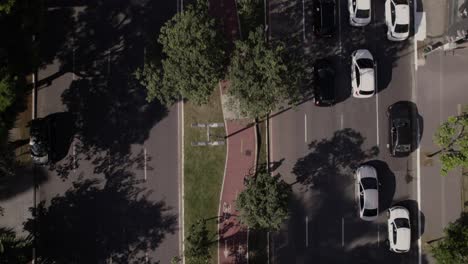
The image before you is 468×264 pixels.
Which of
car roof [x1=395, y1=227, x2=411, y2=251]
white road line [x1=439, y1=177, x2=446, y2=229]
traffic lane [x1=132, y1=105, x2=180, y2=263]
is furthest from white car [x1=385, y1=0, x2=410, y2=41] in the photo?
traffic lane [x1=132, y1=105, x2=180, y2=263]

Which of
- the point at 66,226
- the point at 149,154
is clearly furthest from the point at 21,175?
the point at 149,154

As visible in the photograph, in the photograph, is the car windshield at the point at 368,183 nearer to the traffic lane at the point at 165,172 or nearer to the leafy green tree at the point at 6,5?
the traffic lane at the point at 165,172

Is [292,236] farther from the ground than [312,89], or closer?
closer

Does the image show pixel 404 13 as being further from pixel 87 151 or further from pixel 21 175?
pixel 21 175

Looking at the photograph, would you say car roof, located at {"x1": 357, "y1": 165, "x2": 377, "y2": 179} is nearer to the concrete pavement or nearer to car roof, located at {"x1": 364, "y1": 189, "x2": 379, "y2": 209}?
car roof, located at {"x1": 364, "y1": 189, "x2": 379, "y2": 209}

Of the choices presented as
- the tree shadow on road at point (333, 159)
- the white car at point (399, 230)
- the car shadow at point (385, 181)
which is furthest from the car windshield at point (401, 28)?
the white car at point (399, 230)

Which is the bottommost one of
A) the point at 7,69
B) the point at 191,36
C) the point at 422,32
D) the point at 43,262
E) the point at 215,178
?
the point at 43,262

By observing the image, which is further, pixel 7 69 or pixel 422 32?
pixel 422 32
